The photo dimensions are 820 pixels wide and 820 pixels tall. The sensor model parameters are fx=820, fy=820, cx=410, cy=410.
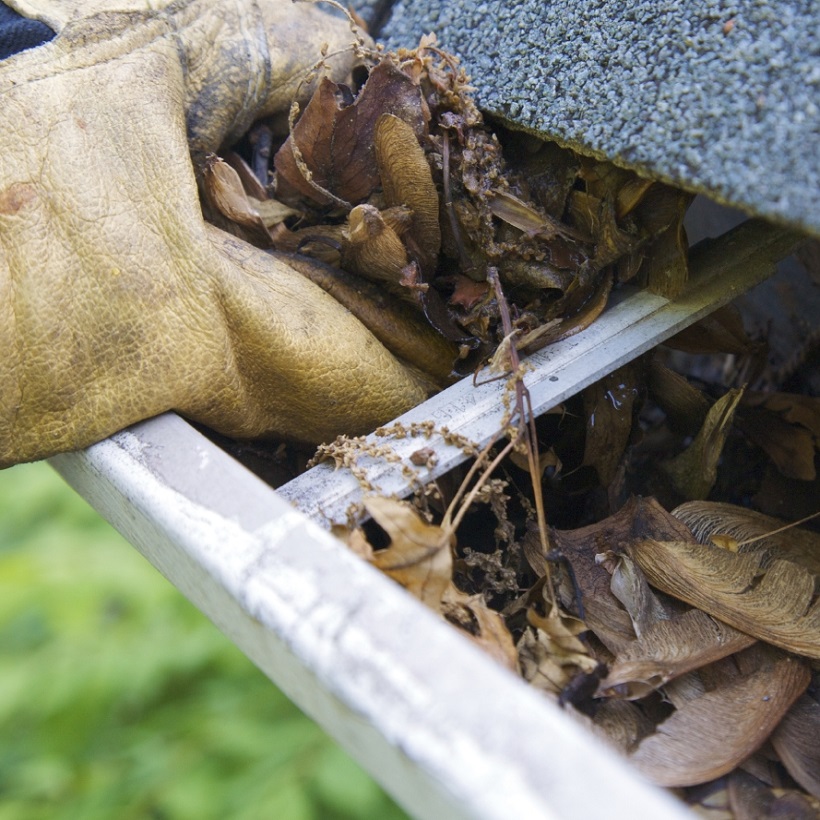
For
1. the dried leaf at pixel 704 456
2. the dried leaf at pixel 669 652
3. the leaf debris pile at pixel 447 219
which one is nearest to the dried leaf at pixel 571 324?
the leaf debris pile at pixel 447 219

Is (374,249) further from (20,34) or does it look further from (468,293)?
(20,34)

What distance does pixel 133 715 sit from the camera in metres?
1.40

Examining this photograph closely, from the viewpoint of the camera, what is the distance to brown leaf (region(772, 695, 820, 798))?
0.74m

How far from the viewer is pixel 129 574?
142 cm

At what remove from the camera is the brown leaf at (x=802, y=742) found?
737 mm

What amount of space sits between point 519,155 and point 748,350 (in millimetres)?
432

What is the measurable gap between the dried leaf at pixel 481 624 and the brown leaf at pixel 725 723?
5.6 inches

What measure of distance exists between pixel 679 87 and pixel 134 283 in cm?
57

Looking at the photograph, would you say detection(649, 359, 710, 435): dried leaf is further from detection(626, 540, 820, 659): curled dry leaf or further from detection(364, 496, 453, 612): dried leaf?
detection(364, 496, 453, 612): dried leaf

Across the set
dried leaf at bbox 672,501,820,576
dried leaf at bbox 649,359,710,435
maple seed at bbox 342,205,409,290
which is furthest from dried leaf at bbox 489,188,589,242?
dried leaf at bbox 672,501,820,576

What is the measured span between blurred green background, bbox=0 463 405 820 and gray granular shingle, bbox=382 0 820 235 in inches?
35.4

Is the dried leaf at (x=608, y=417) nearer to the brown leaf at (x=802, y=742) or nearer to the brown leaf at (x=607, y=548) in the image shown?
the brown leaf at (x=607, y=548)

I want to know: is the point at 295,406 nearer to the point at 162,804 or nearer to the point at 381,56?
the point at 381,56

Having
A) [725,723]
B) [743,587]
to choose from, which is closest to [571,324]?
[743,587]
